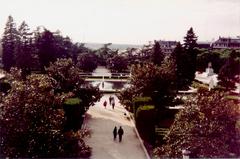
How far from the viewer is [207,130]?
60.5ft

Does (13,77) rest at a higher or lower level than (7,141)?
higher

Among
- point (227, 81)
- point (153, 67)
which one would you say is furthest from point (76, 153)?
point (227, 81)

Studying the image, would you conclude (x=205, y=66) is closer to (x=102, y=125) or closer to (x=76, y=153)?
(x=102, y=125)

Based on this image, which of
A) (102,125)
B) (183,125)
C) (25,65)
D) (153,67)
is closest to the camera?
(183,125)

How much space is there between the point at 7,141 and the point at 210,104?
341 inches

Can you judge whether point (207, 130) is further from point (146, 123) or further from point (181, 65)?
point (181, 65)

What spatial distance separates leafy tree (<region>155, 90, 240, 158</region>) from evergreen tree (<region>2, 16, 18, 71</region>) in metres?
54.4

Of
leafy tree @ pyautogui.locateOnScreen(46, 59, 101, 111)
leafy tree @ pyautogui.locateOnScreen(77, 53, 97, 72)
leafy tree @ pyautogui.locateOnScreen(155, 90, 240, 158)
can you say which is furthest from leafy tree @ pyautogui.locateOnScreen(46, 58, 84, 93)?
leafy tree @ pyautogui.locateOnScreen(77, 53, 97, 72)

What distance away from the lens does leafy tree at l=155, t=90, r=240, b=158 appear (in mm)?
18297

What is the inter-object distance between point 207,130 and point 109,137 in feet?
39.6

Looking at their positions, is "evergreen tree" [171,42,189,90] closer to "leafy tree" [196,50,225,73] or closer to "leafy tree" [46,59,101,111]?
"leafy tree" [46,59,101,111]

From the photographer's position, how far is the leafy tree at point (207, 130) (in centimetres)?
1830

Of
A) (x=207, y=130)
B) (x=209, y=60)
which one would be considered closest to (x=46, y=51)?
(x=209, y=60)

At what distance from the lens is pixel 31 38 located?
267 ft
